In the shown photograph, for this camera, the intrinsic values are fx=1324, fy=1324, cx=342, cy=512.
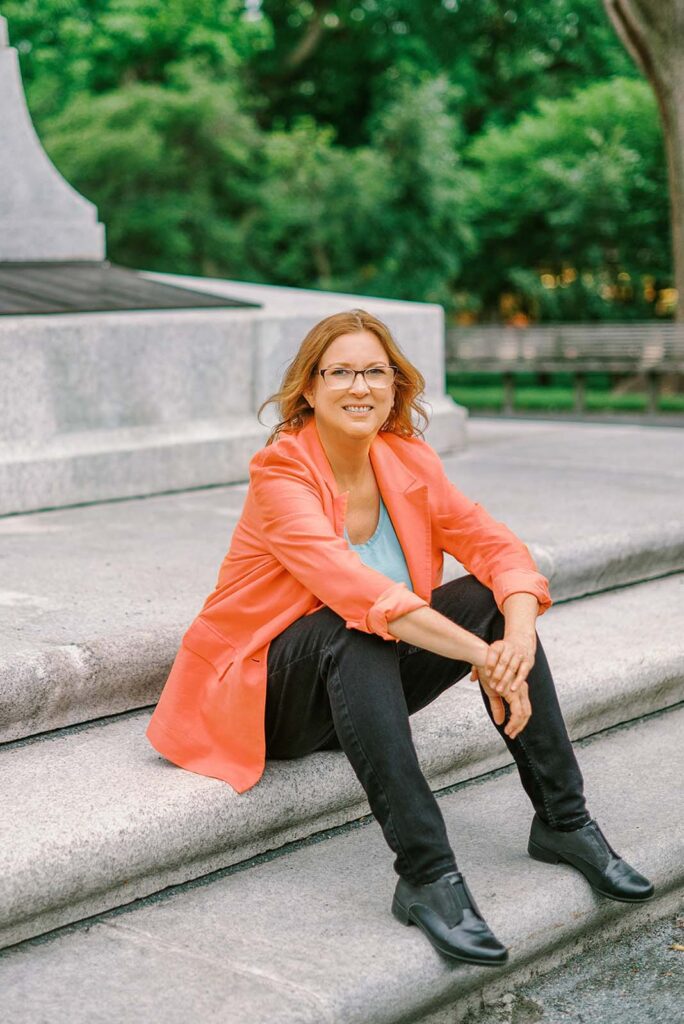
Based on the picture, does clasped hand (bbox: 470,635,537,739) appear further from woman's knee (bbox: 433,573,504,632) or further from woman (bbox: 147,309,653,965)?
woman's knee (bbox: 433,573,504,632)

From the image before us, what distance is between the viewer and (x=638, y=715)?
404 centimetres

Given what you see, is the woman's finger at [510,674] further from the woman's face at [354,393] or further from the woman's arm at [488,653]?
the woman's face at [354,393]

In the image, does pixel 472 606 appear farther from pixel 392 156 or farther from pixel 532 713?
pixel 392 156

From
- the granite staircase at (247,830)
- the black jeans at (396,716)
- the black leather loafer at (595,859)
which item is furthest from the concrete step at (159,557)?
the black leather loafer at (595,859)

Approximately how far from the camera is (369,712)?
8.95ft

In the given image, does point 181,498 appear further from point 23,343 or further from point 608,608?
point 608,608

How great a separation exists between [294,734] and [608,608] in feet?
6.27

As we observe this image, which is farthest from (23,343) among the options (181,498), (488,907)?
(488,907)

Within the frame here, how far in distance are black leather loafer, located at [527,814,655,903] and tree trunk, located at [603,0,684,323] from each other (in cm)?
1056

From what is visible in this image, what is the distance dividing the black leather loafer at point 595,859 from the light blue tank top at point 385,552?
25.6 inches

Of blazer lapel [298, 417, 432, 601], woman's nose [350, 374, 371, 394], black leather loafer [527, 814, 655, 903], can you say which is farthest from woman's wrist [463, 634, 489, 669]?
woman's nose [350, 374, 371, 394]

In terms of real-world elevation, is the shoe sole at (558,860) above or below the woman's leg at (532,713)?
below

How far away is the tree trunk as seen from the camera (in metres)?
12.4

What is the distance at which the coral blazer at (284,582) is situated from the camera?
9.41 ft
